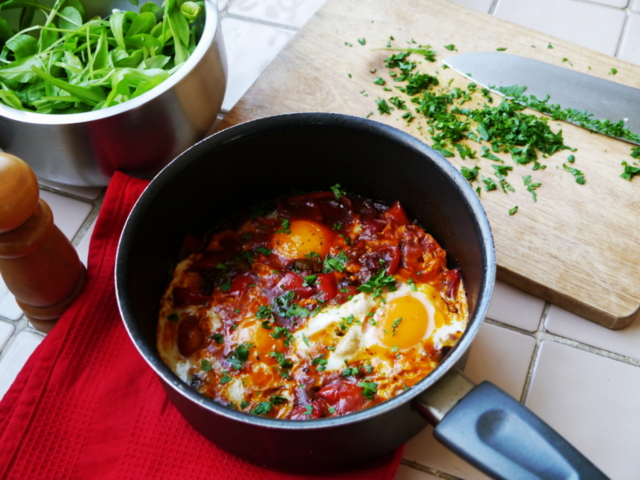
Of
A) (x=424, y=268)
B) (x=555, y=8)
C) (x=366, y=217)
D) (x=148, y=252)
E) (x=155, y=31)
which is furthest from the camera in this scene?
(x=555, y=8)

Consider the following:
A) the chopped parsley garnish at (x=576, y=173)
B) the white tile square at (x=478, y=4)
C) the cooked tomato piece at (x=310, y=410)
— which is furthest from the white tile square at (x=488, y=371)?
the white tile square at (x=478, y=4)

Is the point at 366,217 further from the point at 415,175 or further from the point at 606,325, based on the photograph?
the point at 606,325

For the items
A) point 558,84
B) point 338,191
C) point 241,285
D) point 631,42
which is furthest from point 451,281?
point 631,42

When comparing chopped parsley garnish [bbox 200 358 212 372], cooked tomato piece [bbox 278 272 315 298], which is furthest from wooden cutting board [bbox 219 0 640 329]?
chopped parsley garnish [bbox 200 358 212 372]

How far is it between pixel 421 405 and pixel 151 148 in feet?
3.11

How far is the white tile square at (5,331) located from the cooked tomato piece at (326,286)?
Answer: 746mm

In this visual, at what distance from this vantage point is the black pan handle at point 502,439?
854 millimetres

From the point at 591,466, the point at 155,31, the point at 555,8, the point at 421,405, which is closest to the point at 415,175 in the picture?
the point at 421,405

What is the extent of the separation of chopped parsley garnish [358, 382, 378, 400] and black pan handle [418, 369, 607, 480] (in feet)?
0.84

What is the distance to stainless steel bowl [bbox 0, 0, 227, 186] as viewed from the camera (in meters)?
1.36

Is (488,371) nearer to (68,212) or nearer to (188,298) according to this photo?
(188,298)

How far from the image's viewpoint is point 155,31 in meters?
1.58

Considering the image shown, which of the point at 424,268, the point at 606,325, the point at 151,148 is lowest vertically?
the point at 606,325

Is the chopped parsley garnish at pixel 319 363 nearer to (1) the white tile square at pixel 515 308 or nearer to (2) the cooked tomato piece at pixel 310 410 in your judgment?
(2) the cooked tomato piece at pixel 310 410
